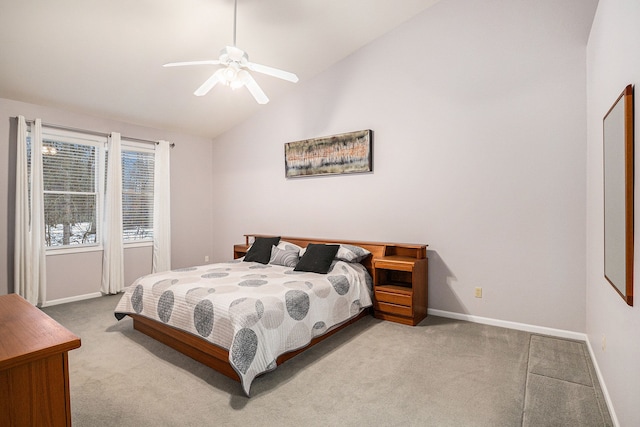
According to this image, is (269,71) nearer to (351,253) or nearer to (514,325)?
(351,253)

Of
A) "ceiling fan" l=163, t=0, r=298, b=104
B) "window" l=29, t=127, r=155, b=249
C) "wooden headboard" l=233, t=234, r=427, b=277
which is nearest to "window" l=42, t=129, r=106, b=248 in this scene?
"window" l=29, t=127, r=155, b=249

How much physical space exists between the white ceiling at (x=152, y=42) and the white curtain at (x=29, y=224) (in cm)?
57

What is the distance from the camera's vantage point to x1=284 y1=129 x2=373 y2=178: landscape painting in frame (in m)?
4.43

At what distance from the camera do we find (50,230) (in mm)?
4484

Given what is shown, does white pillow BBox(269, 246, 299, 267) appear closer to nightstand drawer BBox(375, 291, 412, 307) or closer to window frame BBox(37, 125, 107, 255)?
nightstand drawer BBox(375, 291, 412, 307)

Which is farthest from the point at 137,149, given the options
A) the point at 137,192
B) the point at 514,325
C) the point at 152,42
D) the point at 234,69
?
the point at 514,325

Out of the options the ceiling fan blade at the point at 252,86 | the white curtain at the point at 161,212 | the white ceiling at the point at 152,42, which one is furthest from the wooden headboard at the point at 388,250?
the white curtain at the point at 161,212

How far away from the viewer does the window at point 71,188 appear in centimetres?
445

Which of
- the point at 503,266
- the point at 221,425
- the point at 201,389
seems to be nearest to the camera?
the point at 221,425

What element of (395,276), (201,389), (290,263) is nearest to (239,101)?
(290,263)

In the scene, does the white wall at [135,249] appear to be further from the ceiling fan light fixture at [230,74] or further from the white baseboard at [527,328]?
the white baseboard at [527,328]

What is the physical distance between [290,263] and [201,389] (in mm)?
1938

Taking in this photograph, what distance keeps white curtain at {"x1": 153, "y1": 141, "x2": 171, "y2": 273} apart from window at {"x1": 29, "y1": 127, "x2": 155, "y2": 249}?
0.15 meters

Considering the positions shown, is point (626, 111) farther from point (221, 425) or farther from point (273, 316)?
point (221, 425)
